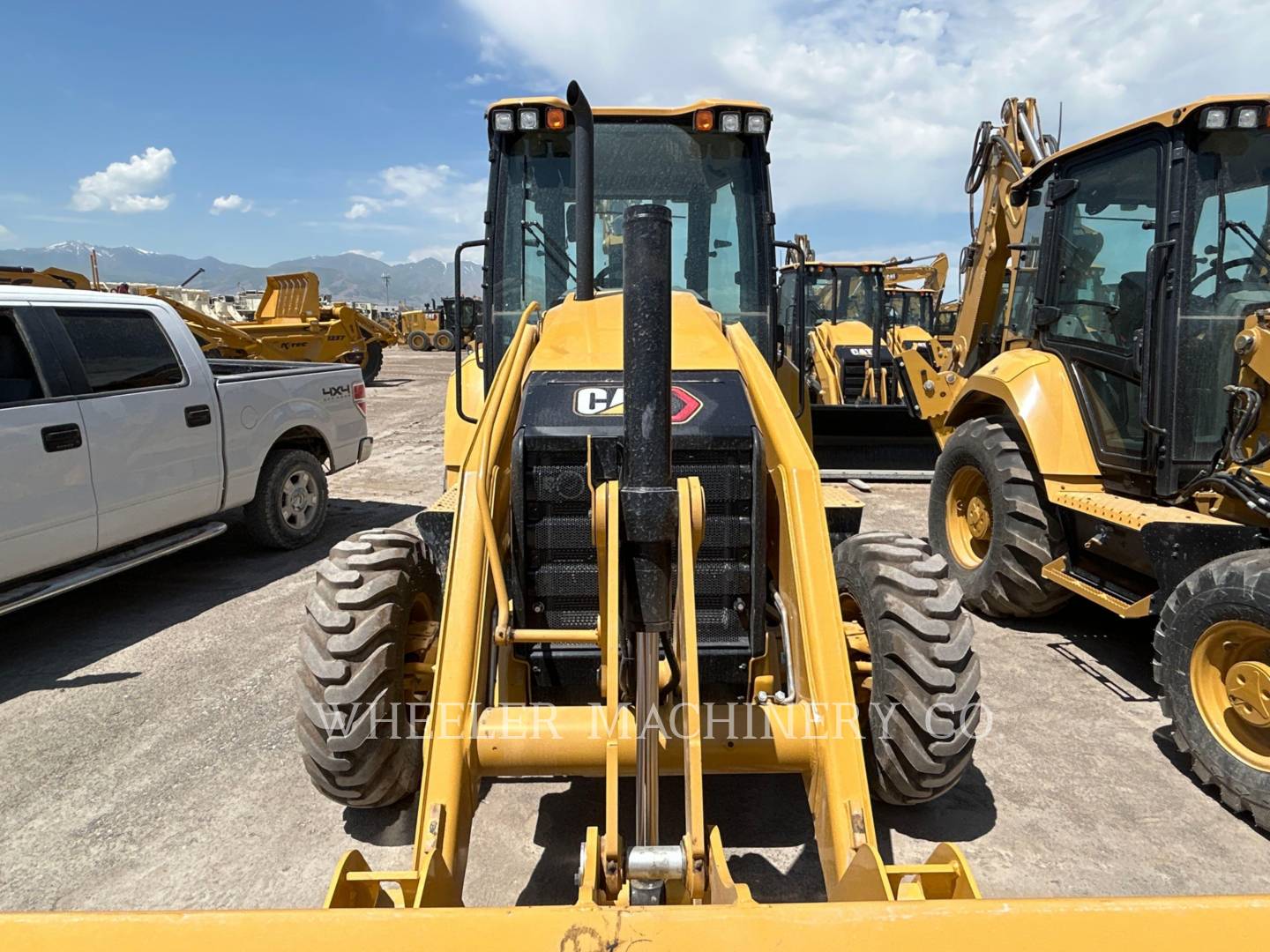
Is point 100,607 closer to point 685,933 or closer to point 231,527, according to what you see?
point 231,527

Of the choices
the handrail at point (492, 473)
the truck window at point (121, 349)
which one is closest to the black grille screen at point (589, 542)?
the handrail at point (492, 473)

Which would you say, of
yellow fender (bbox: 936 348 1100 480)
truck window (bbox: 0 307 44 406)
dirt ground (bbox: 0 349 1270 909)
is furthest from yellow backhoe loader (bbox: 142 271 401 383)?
yellow fender (bbox: 936 348 1100 480)

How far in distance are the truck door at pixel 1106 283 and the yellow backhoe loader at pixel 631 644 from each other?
203cm

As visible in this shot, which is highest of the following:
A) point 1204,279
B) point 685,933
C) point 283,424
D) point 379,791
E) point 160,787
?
point 1204,279

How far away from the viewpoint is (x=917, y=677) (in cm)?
258

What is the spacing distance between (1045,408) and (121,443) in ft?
18.2

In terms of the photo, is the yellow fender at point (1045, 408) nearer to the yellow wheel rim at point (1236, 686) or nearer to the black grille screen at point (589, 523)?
the yellow wheel rim at point (1236, 686)

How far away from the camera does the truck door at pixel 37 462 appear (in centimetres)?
423

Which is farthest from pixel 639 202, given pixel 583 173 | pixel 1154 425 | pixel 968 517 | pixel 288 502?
pixel 288 502

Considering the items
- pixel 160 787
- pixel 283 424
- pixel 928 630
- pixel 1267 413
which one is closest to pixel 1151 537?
pixel 1267 413

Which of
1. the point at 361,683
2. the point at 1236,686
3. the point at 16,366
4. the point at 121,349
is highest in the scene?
the point at 121,349

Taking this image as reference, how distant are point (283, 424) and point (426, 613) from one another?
384cm

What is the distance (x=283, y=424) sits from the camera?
6.33 m

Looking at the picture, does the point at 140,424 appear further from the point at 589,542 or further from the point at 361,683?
the point at 589,542
